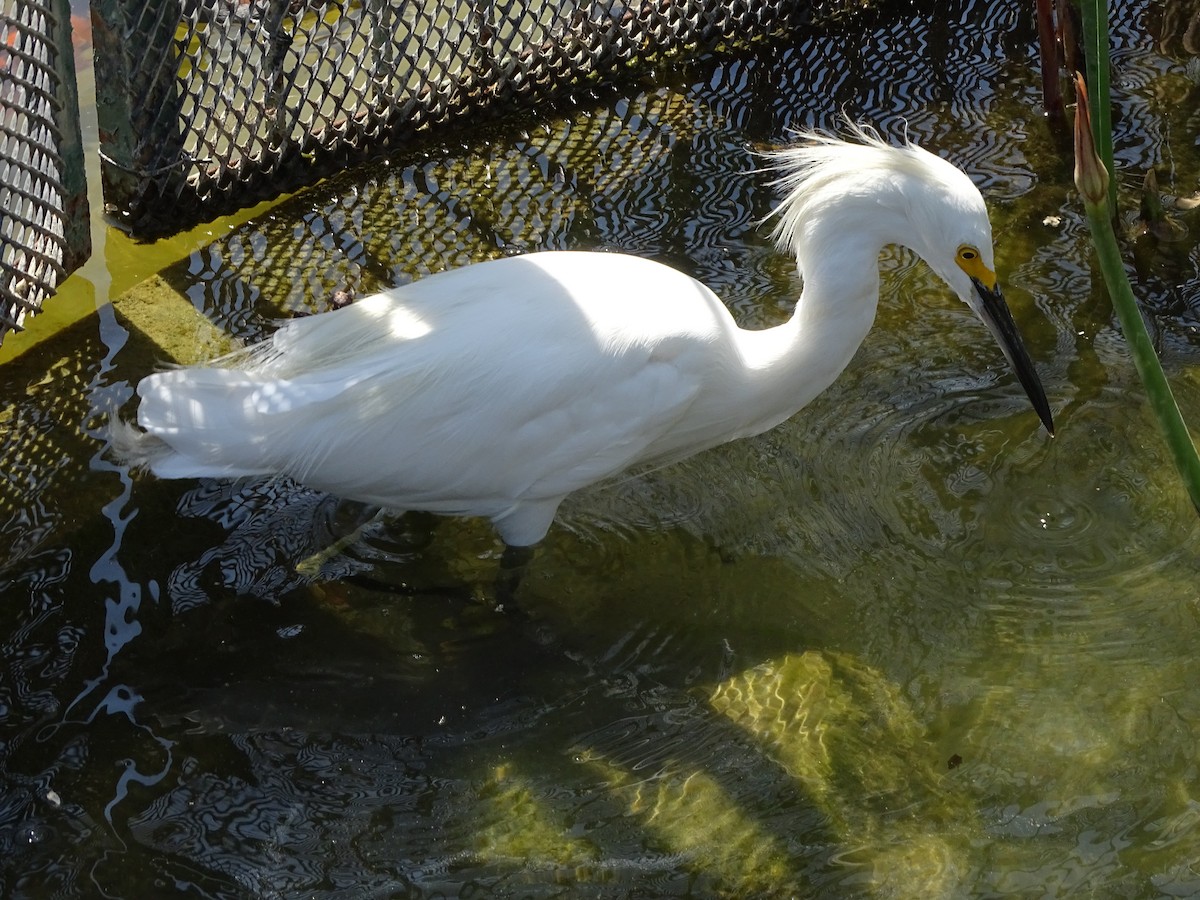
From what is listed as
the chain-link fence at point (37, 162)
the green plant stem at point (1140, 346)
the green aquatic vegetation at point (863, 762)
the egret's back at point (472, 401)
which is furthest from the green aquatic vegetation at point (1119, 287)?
the chain-link fence at point (37, 162)

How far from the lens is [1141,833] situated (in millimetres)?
2830

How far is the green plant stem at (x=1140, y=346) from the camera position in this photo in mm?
2309

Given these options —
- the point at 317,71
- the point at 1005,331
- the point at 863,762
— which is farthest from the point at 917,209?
the point at 317,71

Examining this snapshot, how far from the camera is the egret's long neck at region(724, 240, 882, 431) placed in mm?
3207

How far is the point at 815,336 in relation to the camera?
3326 millimetres

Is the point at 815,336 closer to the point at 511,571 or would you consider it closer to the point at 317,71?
the point at 511,571

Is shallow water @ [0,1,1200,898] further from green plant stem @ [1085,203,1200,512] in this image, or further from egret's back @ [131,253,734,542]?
green plant stem @ [1085,203,1200,512]

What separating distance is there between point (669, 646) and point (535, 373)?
806 mm

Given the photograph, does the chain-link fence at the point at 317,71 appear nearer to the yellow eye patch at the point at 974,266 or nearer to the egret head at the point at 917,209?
the egret head at the point at 917,209

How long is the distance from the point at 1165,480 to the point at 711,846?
172 cm

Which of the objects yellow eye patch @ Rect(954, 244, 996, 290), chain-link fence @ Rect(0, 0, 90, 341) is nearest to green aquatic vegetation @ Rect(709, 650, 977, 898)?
yellow eye patch @ Rect(954, 244, 996, 290)

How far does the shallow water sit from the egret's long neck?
1.14 feet

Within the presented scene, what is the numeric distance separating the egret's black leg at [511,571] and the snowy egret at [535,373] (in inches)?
5.1

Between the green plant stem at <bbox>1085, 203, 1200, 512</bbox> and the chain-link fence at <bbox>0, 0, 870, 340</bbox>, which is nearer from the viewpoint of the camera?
the green plant stem at <bbox>1085, 203, 1200, 512</bbox>
